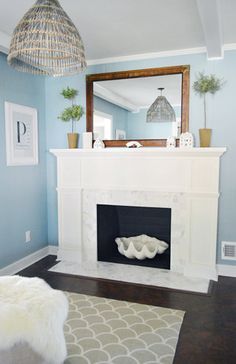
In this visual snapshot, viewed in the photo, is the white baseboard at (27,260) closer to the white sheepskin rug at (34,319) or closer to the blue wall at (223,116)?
the white sheepskin rug at (34,319)

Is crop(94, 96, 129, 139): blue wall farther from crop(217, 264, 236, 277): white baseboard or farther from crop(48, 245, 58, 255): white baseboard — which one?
crop(217, 264, 236, 277): white baseboard

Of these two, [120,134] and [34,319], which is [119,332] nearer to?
[34,319]

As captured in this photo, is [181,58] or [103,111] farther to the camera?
[103,111]

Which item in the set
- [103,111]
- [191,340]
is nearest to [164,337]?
[191,340]

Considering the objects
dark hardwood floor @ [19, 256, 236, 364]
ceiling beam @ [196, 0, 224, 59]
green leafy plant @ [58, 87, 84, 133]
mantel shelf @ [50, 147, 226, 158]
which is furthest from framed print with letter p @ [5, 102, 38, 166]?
ceiling beam @ [196, 0, 224, 59]

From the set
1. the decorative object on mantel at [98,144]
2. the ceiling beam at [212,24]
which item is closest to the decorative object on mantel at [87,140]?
the decorative object on mantel at [98,144]

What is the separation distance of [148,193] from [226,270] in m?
1.19

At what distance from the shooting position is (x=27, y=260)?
364 centimetres

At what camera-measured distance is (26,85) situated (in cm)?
353

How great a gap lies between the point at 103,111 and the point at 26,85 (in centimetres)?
93

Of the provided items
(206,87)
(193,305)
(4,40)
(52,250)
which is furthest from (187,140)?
(52,250)

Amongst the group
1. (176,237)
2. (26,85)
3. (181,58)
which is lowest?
(176,237)

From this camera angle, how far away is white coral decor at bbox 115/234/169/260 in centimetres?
363

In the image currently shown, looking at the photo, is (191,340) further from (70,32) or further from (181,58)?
(181,58)
